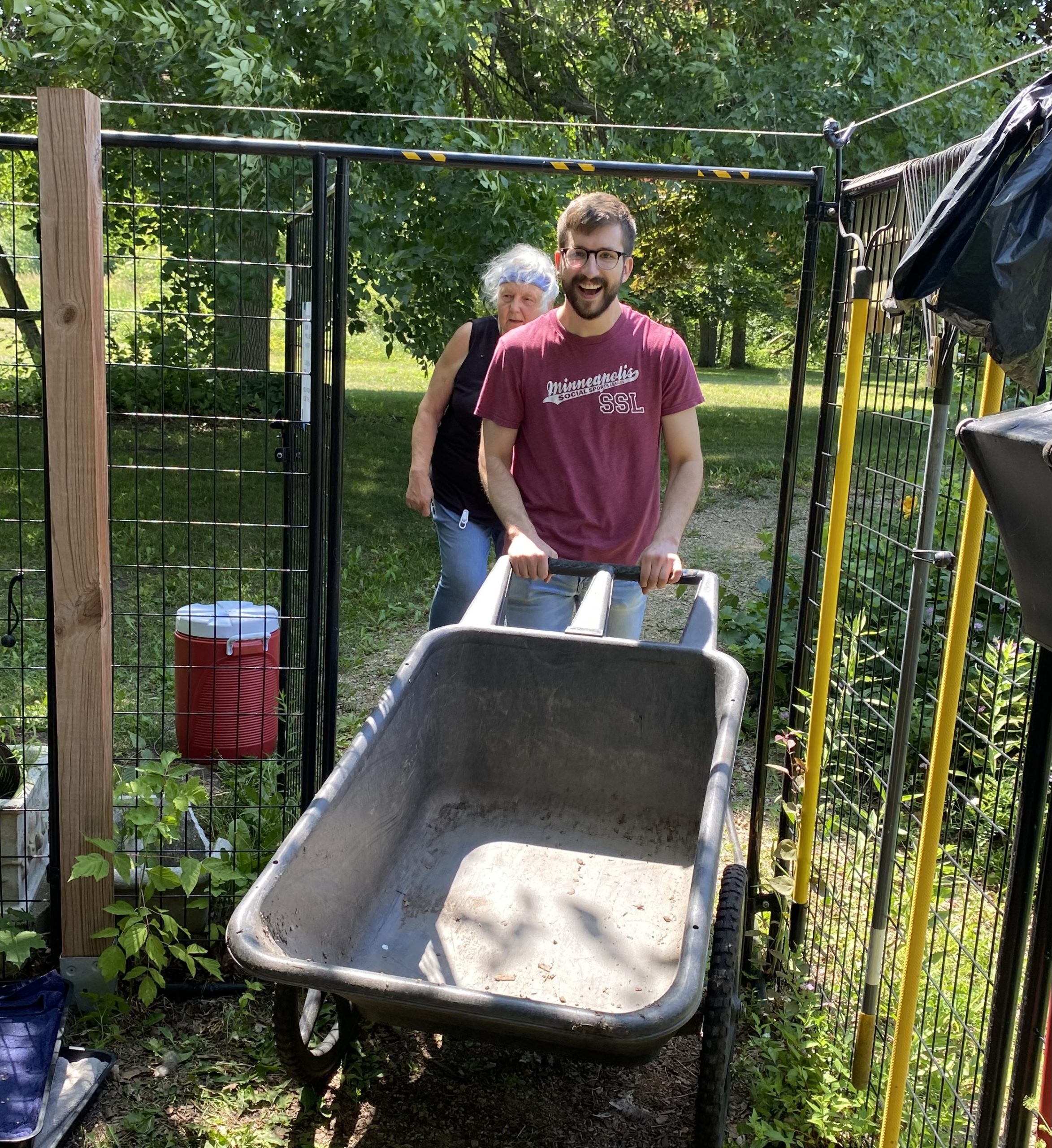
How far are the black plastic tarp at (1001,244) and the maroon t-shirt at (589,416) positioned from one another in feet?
5.13

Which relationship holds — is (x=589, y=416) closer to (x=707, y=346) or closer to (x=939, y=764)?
(x=939, y=764)

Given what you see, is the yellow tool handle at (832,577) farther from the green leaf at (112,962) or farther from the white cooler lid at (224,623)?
the white cooler lid at (224,623)

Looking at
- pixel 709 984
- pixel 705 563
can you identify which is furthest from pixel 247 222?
pixel 709 984

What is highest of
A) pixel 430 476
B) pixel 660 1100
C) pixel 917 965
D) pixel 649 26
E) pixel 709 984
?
pixel 649 26

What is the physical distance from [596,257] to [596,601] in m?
0.91

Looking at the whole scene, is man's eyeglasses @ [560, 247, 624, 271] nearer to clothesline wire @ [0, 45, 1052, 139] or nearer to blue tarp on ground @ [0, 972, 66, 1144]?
clothesline wire @ [0, 45, 1052, 139]

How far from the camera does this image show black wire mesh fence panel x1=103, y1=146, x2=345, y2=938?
324 cm

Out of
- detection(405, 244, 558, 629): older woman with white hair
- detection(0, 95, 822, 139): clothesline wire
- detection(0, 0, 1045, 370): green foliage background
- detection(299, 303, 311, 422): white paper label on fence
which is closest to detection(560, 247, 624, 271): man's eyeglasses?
detection(0, 95, 822, 139): clothesline wire

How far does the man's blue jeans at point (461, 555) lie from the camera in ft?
13.6

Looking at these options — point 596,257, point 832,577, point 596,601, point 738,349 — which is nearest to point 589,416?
point 596,257

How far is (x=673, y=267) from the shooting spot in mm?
17156

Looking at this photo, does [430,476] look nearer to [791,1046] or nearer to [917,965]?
[791,1046]

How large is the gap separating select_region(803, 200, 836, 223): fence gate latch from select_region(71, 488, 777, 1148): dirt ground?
7.48 ft

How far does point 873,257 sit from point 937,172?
1.79 feet
